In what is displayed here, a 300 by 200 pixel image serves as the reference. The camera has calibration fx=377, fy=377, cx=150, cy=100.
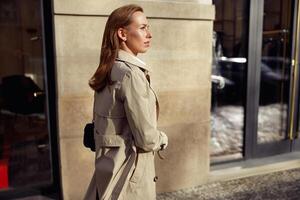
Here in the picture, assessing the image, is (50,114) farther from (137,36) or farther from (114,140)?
(137,36)

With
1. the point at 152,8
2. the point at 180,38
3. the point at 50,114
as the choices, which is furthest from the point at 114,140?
the point at 180,38

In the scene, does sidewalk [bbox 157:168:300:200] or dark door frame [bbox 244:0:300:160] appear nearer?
sidewalk [bbox 157:168:300:200]

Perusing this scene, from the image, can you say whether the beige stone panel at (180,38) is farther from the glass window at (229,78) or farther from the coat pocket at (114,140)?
the coat pocket at (114,140)

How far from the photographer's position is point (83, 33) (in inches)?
154

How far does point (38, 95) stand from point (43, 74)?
319 millimetres

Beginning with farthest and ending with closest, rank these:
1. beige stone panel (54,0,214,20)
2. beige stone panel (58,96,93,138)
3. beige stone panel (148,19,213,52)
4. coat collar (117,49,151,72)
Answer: beige stone panel (148,19,213,52), beige stone panel (58,96,93,138), beige stone panel (54,0,214,20), coat collar (117,49,151,72)

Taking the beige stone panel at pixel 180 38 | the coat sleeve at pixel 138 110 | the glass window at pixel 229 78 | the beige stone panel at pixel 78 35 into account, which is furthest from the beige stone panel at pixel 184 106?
the coat sleeve at pixel 138 110

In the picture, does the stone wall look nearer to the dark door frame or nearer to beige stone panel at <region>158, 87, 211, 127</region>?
beige stone panel at <region>158, 87, 211, 127</region>

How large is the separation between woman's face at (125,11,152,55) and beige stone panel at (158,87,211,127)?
1973mm

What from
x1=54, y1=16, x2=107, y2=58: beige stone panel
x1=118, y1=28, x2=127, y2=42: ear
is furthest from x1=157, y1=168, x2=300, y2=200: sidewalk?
x1=118, y1=28, x2=127, y2=42: ear

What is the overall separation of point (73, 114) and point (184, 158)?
1514 mm

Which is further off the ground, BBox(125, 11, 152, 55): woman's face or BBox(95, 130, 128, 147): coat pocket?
BBox(125, 11, 152, 55): woman's face

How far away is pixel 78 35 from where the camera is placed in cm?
389

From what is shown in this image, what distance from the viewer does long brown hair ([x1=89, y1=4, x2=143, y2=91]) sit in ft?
7.70
